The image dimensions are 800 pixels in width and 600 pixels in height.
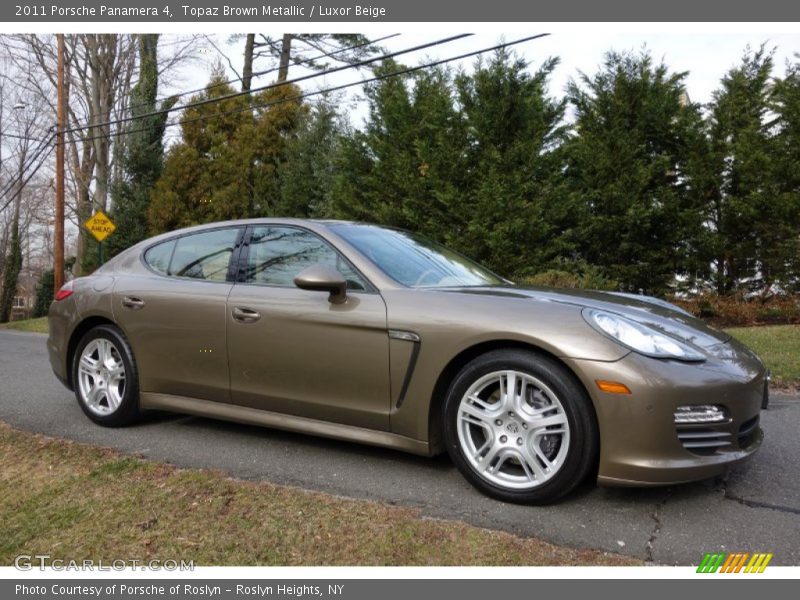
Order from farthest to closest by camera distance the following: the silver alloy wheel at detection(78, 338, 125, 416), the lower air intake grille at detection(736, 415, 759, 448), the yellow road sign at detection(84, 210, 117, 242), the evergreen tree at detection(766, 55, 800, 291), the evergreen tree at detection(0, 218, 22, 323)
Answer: the evergreen tree at detection(0, 218, 22, 323) < the yellow road sign at detection(84, 210, 117, 242) < the evergreen tree at detection(766, 55, 800, 291) < the silver alloy wheel at detection(78, 338, 125, 416) < the lower air intake grille at detection(736, 415, 759, 448)

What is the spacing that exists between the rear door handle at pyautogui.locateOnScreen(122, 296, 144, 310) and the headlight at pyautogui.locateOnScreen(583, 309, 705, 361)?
9.43ft

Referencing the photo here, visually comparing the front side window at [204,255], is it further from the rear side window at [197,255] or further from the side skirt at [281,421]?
the side skirt at [281,421]

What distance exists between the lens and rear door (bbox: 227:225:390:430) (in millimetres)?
3307

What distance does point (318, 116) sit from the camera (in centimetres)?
1748

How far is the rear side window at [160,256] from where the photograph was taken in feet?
14.4

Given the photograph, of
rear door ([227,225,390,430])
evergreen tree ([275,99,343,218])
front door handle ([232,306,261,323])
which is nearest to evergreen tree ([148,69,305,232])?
evergreen tree ([275,99,343,218])

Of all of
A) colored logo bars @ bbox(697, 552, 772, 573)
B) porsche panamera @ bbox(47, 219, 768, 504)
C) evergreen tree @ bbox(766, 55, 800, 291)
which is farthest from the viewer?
evergreen tree @ bbox(766, 55, 800, 291)

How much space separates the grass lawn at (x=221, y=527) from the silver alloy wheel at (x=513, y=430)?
0.40m

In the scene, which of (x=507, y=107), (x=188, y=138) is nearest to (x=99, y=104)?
(x=188, y=138)

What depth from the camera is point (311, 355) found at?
346 cm

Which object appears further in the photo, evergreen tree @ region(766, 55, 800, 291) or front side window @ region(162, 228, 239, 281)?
evergreen tree @ region(766, 55, 800, 291)

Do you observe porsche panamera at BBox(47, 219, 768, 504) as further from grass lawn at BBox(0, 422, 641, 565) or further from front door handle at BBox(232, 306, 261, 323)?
grass lawn at BBox(0, 422, 641, 565)

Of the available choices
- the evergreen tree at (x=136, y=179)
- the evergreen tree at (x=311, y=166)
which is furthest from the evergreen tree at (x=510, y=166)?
the evergreen tree at (x=136, y=179)

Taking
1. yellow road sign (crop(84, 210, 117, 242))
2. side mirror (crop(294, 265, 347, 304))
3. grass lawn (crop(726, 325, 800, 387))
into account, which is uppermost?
yellow road sign (crop(84, 210, 117, 242))
